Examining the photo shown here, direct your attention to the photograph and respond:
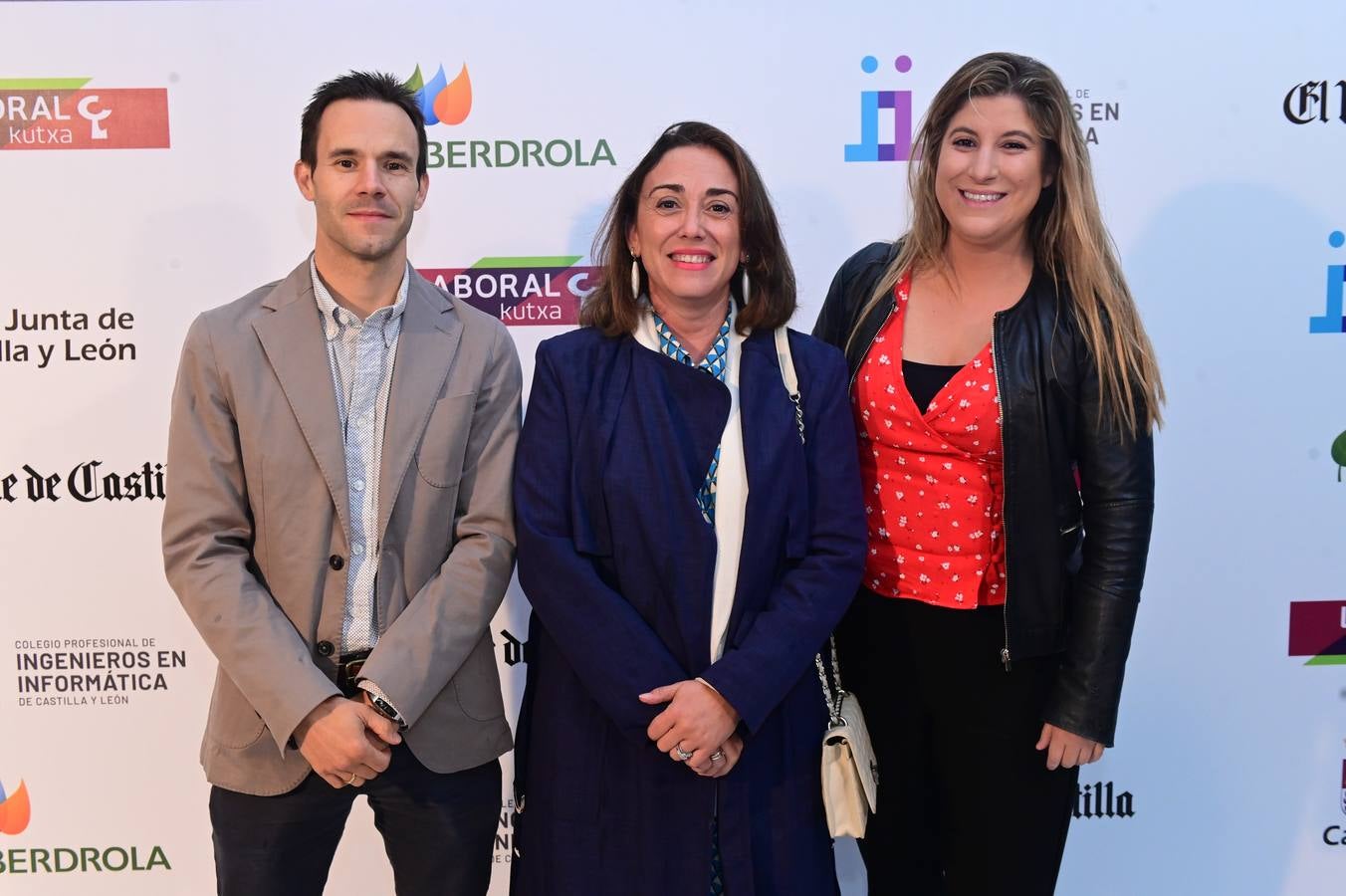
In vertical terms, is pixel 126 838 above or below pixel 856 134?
below

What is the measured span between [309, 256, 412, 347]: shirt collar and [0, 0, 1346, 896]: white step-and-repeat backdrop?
978 millimetres

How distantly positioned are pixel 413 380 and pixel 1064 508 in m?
1.25

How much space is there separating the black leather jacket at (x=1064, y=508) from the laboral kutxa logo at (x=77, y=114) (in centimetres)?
230

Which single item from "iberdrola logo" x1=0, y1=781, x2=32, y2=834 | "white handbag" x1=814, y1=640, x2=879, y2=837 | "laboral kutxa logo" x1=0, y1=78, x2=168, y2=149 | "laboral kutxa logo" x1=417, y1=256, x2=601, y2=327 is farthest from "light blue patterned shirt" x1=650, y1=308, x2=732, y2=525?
"iberdrola logo" x1=0, y1=781, x2=32, y2=834

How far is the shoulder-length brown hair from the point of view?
1918mm

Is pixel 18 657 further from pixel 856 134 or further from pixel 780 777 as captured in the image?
pixel 856 134

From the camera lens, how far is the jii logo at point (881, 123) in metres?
2.82

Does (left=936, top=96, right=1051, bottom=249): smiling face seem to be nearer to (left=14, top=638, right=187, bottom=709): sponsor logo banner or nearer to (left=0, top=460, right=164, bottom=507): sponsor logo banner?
(left=0, top=460, right=164, bottom=507): sponsor logo banner

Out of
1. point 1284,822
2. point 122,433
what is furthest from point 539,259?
point 1284,822

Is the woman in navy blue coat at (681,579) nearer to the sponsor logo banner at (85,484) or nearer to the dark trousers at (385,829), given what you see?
the dark trousers at (385,829)

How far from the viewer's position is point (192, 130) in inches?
109

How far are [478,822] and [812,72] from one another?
6.87 feet

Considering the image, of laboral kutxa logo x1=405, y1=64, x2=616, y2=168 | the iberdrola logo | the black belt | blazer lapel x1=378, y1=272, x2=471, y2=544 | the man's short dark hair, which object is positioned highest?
laboral kutxa logo x1=405, y1=64, x2=616, y2=168

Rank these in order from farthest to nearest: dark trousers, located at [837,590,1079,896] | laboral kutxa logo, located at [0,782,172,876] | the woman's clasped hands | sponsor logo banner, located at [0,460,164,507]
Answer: laboral kutxa logo, located at [0,782,172,876], sponsor logo banner, located at [0,460,164,507], dark trousers, located at [837,590,1079,896], the woman's clasped hands
